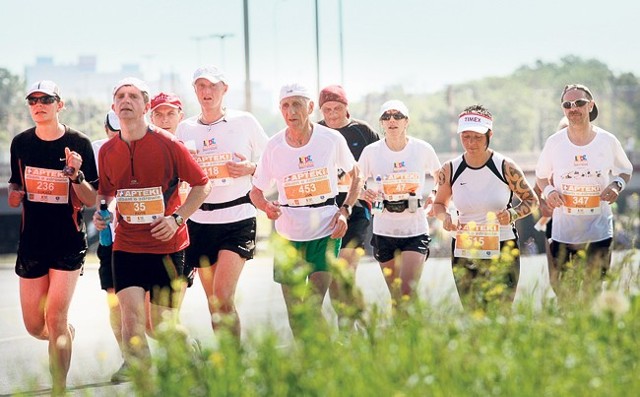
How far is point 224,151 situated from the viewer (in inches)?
389

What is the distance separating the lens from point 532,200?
941 centimetres

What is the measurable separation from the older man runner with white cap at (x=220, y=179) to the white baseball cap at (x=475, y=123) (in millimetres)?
1416

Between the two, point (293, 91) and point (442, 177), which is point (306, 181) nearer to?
point (293, 91)

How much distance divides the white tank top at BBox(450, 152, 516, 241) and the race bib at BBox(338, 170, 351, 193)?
0.74 metres

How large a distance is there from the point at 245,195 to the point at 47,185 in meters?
1.65

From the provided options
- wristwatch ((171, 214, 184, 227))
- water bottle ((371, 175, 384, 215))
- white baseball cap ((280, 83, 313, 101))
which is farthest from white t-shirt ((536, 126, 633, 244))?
wristwatch ((171, 214, 184, 227))

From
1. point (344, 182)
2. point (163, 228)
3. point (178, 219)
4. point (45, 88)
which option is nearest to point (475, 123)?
point (344, 182)

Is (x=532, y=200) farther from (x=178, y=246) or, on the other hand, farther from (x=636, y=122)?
(x=636, y=122)

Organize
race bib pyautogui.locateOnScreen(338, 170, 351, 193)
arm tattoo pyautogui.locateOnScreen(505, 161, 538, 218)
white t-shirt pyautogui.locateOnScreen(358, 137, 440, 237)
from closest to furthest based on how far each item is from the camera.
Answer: arm tattoo pyautogui.locateOnScreen(505, 161, 538, 218) → race bib pyautogui.locateOnScreen(338, 170, 351, 193) → white t-shirt pyautogui.locateOnScreen(358, 137, 440, 237)

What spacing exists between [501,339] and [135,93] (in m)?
2.98

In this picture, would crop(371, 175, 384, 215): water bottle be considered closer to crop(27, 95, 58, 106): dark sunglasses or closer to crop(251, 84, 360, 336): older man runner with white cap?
crop(251, 84, 360, 336): older man runner with white cap

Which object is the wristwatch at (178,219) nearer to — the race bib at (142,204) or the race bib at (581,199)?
the race bib at (142,204)

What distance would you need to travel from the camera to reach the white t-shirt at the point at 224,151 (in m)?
9.84

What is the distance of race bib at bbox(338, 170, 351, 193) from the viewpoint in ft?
32.3
